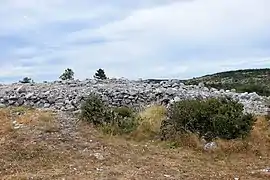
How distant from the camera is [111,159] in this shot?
9695mm

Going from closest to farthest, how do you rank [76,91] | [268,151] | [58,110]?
[268,151]
[58,110]
[76,91]

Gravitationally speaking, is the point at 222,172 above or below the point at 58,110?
below

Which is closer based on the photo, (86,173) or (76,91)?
(86,173)

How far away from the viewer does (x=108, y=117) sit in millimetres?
12008

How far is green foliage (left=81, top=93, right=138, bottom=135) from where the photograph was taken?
11555 mm

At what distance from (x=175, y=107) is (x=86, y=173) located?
3559 millimetres

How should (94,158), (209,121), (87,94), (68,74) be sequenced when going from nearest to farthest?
(94,158) < (209,121) < (87,94) < (68,74)

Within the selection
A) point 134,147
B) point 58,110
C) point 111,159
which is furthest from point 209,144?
point 58,110

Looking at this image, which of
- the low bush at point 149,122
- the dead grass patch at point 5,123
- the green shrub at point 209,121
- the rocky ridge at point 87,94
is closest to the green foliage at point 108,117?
the low bush at point 149,122

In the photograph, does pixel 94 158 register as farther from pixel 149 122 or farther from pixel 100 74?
pixel 100 74

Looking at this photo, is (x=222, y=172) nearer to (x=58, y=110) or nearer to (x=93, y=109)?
(x=93, y=109)

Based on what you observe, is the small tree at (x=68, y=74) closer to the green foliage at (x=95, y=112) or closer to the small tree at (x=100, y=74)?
the small tree at (x=100, y=74)

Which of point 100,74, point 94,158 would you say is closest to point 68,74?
point 100,74

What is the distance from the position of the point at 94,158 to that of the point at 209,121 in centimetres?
281
